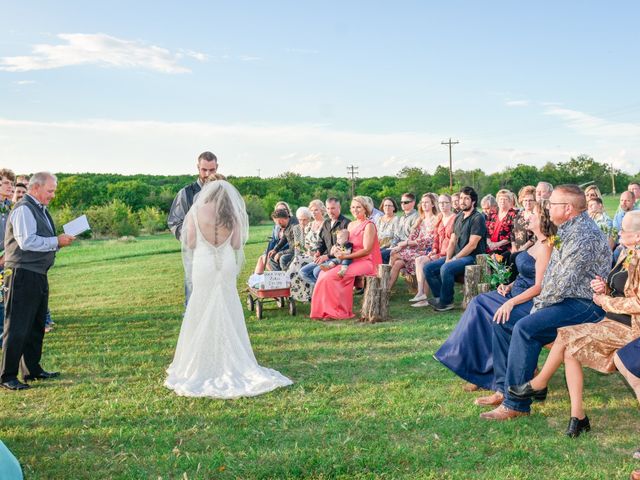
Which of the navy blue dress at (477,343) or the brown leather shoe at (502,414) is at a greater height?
the navy blue dress at (477,343)

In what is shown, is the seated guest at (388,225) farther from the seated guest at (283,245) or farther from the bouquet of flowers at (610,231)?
the bouquet of flowers at (610,231)

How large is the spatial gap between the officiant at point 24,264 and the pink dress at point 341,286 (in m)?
4.14

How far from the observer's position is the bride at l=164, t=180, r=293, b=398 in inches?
229

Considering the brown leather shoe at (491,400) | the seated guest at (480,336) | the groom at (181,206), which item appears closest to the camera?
the brown leather shoe at (491,400)

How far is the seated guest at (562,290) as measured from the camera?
4562 millimetres

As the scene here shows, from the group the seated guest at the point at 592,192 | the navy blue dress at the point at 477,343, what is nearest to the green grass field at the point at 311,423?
the navy blue dress at the point at 477,343

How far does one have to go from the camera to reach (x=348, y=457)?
161 inches

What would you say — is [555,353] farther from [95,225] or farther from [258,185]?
[258,185]

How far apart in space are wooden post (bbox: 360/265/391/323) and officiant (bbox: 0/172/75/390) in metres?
4.31

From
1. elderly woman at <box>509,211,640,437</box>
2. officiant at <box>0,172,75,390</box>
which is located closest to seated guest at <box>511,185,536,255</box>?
elderly woman at <box>509,211,640,437</box>

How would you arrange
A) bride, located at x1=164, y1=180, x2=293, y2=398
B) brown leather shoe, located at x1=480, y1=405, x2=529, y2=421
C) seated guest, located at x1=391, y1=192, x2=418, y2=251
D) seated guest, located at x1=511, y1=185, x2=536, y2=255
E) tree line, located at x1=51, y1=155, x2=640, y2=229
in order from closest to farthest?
brown leather shoe, located at x1=480, y1=405, x2=529, y2=421 → bride, located at x1=164, y1=180, x2=293, y2=398 → seated guest, located at x1=511, y1=185, x2=536, y2=255 → seated guest, located at x1=391, y1=192, x2=418, y2=251 → tree line, located at x1=51, y1=155, x2=640, y2=229

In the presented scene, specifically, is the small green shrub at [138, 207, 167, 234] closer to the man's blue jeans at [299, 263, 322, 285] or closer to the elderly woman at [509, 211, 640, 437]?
the man's blue jeans at [299, 263, 322, 285]

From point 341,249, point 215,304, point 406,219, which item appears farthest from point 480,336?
point 406,219

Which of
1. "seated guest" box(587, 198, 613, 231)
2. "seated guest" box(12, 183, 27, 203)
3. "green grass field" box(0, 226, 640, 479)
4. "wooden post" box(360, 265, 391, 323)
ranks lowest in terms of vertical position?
"green grass field" box(0, 226, 640, 479)
